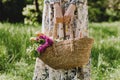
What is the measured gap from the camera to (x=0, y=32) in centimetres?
734

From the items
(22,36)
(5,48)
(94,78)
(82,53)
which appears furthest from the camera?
(22,36)

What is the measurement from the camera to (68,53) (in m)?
4.12

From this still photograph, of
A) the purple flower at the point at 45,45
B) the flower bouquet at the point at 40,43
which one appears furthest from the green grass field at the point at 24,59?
the purple flower at the point at 45,45

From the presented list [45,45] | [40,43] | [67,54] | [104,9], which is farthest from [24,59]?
[104,9]

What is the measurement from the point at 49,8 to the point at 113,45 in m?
3.58

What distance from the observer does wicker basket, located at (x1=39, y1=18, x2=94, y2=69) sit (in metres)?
4.11

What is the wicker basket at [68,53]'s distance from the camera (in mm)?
4109

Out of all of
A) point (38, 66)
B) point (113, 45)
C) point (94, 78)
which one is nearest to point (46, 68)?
point (38, 66)

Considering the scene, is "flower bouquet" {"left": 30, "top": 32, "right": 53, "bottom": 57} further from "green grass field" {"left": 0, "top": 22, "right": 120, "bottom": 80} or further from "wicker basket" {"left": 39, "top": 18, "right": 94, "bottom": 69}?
"green grass field" {"left": 0, "top": 22, "right": 120, "bottom": 80}

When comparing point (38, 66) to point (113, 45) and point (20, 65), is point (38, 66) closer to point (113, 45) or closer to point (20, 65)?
point (20, 65)

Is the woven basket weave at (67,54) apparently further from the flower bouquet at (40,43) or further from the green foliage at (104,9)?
the green foliage at (104,9)

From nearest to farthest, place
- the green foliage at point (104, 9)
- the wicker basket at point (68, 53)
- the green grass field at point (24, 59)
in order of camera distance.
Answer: the wicker basket at point (68, 53) < the green grass field at point (24, 59) < the green foliage at point (104, 9)

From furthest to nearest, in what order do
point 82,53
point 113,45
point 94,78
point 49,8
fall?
point 113,45, point 94,78, point 49,8, point 82,53

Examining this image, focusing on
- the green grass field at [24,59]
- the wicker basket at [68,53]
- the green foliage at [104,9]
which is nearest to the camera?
the wicker basket at [68,53]
